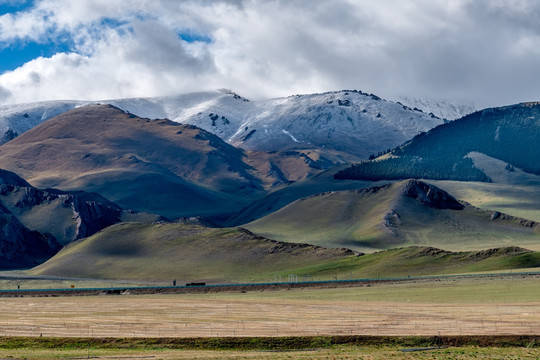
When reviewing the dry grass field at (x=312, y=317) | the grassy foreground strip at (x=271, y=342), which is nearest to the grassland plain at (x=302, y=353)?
the grassy foreground strip at (x=271, y=342)

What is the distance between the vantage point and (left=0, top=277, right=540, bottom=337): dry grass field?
91000 millimetres

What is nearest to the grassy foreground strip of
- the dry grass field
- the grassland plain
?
the grassland plain

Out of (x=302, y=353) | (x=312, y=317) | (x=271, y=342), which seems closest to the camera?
(x=302, y=353)

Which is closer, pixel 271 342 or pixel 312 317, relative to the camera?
pixel 271 342

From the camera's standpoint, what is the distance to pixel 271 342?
83000mm

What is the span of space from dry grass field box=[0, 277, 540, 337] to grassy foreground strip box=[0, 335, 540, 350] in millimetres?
3649

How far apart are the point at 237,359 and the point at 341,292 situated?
357 ft

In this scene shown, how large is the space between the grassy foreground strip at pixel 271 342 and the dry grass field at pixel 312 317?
12.0ft

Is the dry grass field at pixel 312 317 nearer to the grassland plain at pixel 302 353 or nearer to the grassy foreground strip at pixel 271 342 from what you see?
the grassy foreground strip at pixel 271 342

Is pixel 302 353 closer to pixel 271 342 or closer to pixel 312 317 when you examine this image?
pixel 271 342

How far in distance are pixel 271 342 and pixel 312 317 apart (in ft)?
88.2

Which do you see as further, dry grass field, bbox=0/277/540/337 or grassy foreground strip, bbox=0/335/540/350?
dry grass field, bbox=0/277/540/337

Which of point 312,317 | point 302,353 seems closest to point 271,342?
point 302,353

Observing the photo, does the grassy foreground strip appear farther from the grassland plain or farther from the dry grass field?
the dry grass field
